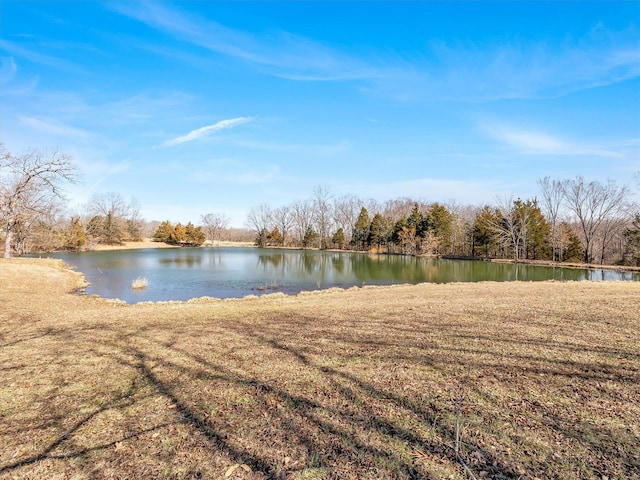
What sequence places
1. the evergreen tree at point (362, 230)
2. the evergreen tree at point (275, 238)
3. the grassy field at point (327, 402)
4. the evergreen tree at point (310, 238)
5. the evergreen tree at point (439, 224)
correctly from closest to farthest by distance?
1. the grassy field at point (327, 402)
2. the evergreen tree at point (439, 224)
3. the evergreen tree at point (362, 230)
4. the evergreen tree at point (310, 238)
5. the evergreen tree at point (275, 238)

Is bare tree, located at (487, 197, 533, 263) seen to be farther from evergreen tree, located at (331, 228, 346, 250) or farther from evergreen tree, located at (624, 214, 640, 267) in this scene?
evergreen tree, located at (331, 228, 346, 250)

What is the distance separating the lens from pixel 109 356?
18.2 ft

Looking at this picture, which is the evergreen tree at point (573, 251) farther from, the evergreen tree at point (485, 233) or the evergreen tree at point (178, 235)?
the evergreen tree at point (178, 235)

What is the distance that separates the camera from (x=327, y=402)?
3.76m

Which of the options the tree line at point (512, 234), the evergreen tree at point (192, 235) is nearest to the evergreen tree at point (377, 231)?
the tree line at point (512, 234)

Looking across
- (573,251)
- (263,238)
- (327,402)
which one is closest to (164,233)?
(263,238)

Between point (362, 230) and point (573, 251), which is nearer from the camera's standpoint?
point (573, 251)

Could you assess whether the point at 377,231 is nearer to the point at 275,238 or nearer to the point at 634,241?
the point at 275,238

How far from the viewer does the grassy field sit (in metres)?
2.79

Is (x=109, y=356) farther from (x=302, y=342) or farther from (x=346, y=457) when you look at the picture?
(x=346, y=457)

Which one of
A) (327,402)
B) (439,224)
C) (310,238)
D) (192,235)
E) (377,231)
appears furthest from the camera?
(192,235)

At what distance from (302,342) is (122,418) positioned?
3.12 metres

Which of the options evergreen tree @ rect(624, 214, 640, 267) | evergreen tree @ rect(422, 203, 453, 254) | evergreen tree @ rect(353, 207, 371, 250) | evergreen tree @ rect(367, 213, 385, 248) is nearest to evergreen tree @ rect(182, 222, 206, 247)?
evergreen tree @ rect(353, 207, 371, 250)

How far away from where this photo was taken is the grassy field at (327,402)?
9.16 feet
